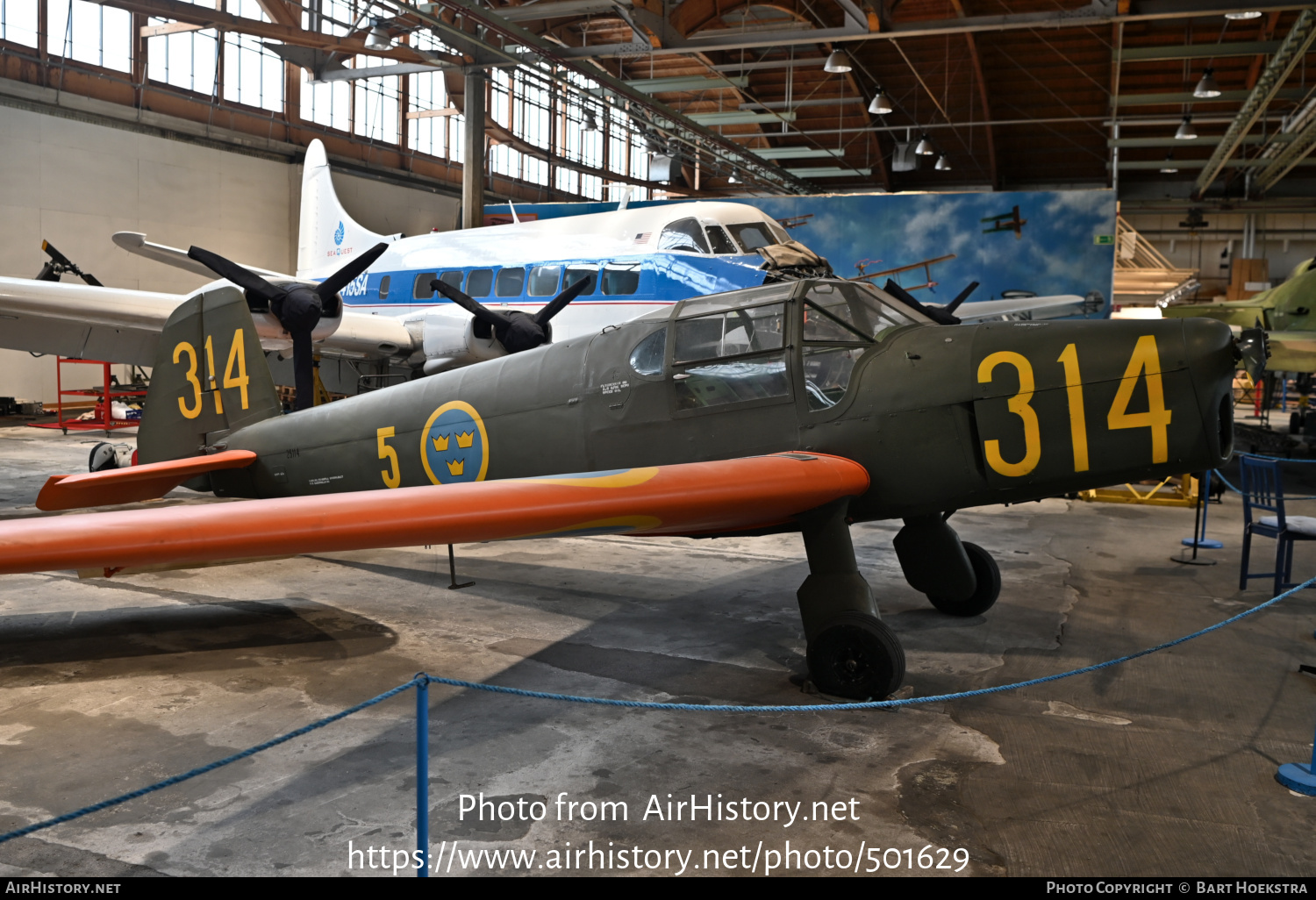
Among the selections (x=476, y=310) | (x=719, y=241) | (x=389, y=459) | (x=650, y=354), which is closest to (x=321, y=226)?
(x=476, y=310)

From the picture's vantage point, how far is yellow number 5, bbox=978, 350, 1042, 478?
214 inches

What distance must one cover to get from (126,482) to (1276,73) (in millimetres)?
23964

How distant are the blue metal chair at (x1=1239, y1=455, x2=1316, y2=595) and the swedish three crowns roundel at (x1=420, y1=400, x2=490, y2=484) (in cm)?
629

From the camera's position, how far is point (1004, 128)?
120 ft

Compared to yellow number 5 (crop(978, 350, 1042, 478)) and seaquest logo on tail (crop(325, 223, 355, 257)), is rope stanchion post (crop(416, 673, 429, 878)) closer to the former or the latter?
yellow number 5 (crop(978, 350, 1042, 478))

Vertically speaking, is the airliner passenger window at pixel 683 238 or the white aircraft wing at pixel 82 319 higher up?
the airliner passenger window at pixel 683 238

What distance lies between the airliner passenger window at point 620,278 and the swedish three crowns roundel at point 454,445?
745 cm

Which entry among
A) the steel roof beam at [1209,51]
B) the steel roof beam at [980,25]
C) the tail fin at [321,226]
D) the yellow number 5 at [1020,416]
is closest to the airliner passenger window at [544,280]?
the steel roof beam at [980,25]

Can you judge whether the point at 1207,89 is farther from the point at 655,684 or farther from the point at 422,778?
the point at 422,778

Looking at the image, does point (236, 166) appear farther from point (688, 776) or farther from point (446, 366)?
point (688, 776)

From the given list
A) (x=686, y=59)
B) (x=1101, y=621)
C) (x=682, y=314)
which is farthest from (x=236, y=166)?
(x=1101, y=621)

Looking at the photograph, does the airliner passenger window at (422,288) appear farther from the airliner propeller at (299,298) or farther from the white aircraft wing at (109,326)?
the airliner propeller at (299,298)

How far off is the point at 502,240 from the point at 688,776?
511 inches

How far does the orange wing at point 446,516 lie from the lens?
4035 mm
